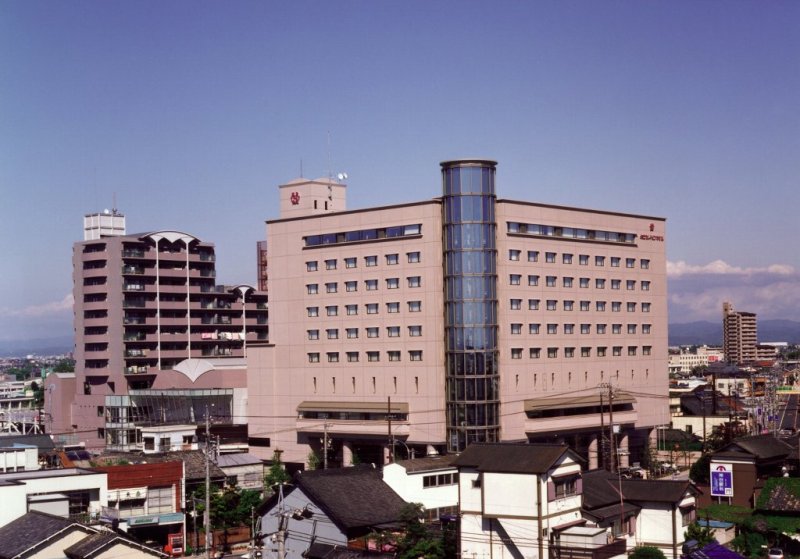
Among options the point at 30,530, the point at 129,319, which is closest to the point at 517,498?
the point at 30,530

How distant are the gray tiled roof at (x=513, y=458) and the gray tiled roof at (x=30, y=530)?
1788 cm

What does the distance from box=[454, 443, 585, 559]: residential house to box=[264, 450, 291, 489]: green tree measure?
29.3 meters

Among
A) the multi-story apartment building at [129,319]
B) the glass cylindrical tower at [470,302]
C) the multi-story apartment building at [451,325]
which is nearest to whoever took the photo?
the glass cylindrical tower at [470,302]

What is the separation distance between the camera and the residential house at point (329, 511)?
5197 centimetres

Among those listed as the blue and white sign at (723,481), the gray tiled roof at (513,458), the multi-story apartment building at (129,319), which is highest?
the multi-story apartment building at (129,319)

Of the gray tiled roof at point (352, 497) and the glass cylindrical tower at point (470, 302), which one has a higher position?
the glass cylindrical tower at point (470, 302)

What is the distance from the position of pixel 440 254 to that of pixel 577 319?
655 inches

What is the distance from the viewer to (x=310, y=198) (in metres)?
101

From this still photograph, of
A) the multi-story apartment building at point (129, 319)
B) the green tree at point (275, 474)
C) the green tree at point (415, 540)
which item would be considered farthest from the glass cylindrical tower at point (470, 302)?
the multi-story apartment building at point (129, 319)

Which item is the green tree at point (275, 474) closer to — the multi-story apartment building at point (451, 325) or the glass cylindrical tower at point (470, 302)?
the multi-story apartment building at point (451, 325)

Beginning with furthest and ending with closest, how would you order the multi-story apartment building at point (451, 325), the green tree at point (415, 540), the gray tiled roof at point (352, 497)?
the multi-story apartment building at point (451, 325) < the gray tiled roof at point (352, 497) < the green tree at point (415, 540)

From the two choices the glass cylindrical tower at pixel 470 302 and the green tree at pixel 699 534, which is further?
the glass cylindrical tower at pixel 470 302

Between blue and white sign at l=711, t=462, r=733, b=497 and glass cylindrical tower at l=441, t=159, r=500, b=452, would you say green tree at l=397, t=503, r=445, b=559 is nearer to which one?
blue and white sign at l=711, t=462, r=733, b=497

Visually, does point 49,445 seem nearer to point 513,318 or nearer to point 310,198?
point 310,198
